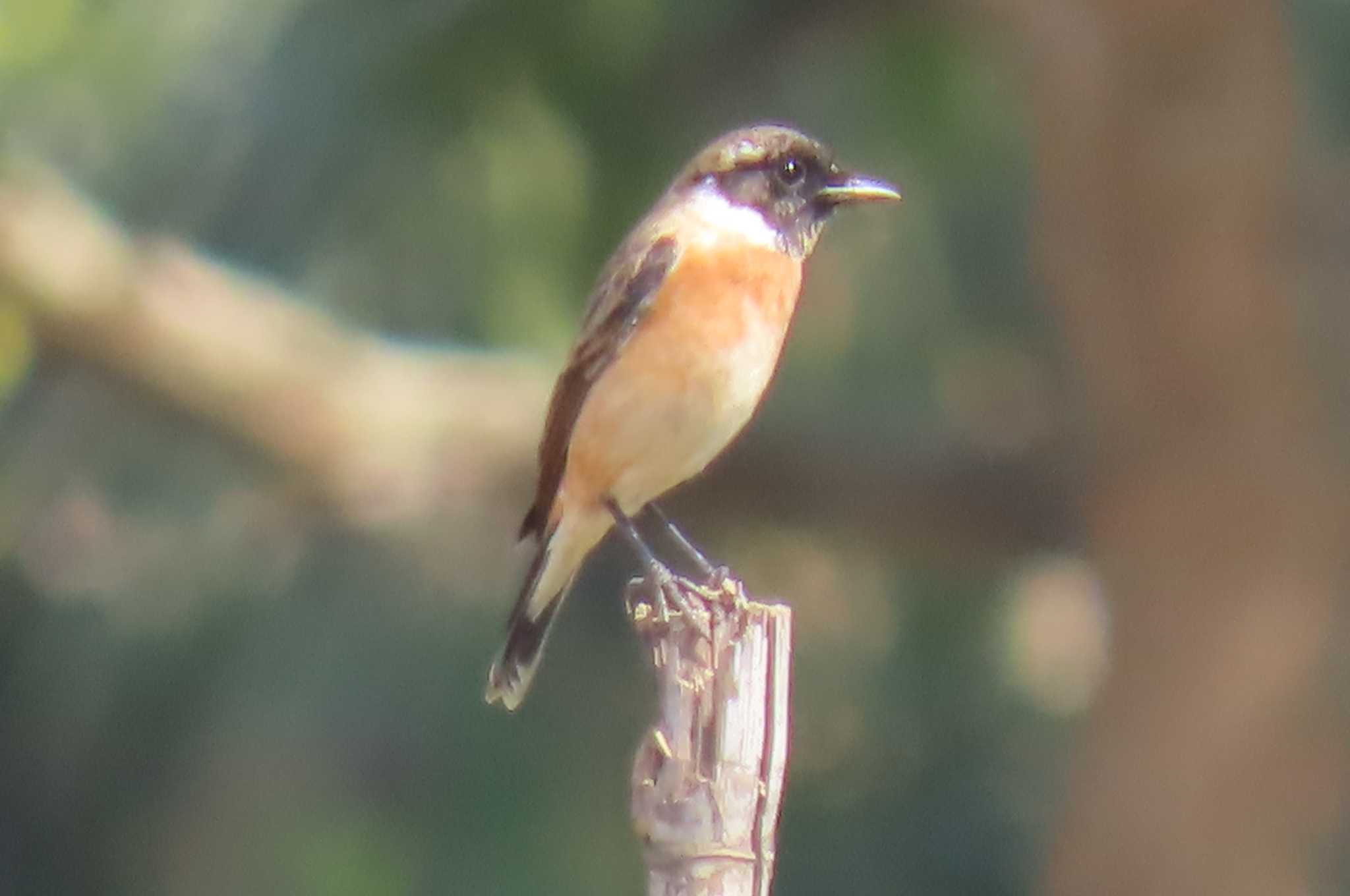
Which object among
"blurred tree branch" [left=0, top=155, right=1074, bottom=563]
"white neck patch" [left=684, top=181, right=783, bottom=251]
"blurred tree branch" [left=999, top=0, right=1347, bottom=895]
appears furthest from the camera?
"blurred tree branch" [left=0, top=155, right=1074, bottom=563]

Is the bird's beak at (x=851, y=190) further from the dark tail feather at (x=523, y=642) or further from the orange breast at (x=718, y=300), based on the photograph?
the dark tail feather at (x=523, y=642)

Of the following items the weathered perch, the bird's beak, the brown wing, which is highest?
the bird's beak

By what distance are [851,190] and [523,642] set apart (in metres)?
1.35

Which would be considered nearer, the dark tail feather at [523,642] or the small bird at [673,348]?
the small bird at [673,348]

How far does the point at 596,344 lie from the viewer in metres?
5.67

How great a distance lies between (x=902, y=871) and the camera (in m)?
11.0

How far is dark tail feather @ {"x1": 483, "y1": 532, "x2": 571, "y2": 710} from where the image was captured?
5785 mm

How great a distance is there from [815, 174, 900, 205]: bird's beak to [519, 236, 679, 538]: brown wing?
0.45 meters

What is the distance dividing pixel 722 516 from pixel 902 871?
7.49 feet

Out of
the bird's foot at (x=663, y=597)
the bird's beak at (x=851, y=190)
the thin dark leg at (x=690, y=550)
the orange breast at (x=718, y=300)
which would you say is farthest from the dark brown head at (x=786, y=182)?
the bird's foot at (x=663, y=597)

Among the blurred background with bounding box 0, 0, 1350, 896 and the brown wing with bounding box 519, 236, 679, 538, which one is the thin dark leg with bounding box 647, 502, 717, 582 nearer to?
the brown wing with bounding box 519, 236, 679, 538

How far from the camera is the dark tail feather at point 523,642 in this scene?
579 centimetres

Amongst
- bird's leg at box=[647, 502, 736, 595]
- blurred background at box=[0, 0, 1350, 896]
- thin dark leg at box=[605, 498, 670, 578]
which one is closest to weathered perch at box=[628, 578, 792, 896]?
bird's leg at box=[647, 502, 736, 595]

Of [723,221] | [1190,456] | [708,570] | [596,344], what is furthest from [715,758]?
[1190,456]
